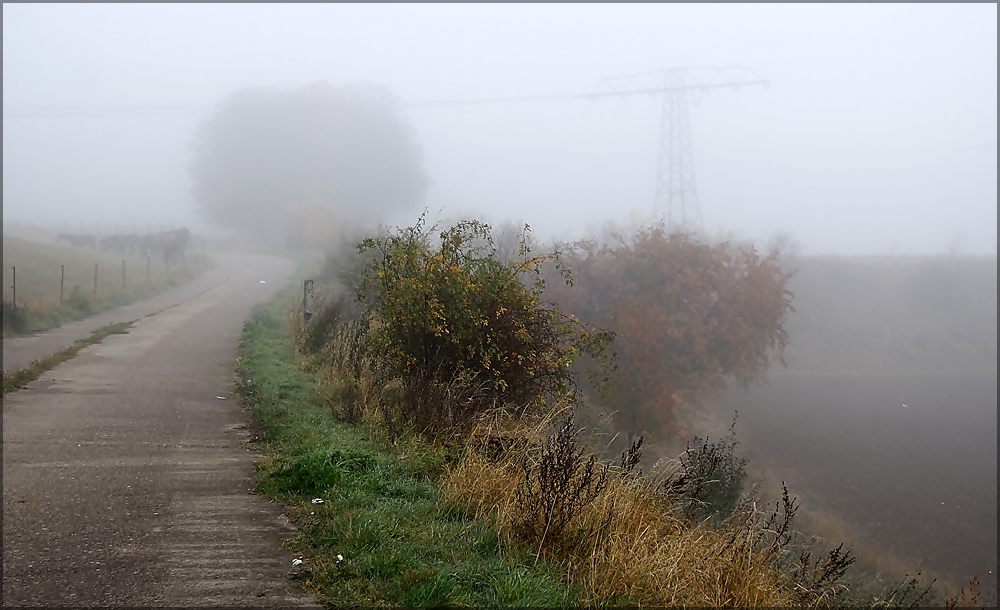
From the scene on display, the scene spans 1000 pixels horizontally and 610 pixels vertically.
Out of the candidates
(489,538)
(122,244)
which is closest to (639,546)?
(489,538)

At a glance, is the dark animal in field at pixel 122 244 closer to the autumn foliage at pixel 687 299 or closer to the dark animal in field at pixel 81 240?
the dark animal in field at pixel 81 240

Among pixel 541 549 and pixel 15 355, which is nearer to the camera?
pixel 541 549

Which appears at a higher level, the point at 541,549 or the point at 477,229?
the point at 477,229

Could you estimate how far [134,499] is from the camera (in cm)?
538

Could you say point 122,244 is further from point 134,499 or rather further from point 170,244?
point 134,499

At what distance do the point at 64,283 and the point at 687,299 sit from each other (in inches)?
858

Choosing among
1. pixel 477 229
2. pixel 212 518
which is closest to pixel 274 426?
pixel 212 518

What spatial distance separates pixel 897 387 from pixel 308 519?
127ft

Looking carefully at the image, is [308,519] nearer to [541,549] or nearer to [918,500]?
[541,549]

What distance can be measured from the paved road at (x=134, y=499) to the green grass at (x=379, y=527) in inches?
8.3

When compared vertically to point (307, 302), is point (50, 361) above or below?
below

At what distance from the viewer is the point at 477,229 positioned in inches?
388

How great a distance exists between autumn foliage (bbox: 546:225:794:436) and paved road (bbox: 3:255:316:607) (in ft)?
57.7

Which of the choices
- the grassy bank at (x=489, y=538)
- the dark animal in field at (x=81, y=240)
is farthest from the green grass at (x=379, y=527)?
the dark animal in field at (x=81, y=240)
